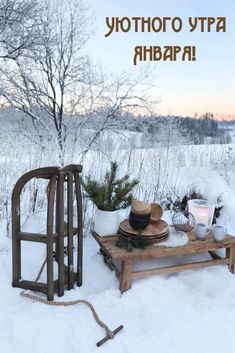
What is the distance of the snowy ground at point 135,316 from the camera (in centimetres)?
131

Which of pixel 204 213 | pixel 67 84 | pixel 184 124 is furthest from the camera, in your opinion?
pixel 67 84

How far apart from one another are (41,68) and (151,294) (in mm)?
9282

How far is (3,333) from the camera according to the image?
1.34 metres

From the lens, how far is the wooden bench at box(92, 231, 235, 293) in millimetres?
1620

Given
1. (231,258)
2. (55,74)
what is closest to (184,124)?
(55,74)

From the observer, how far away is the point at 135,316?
1493 millimetres

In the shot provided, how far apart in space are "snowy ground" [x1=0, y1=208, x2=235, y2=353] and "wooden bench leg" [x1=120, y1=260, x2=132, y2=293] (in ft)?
0.11

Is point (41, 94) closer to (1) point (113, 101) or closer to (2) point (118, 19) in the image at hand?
(1) point (113, 101)

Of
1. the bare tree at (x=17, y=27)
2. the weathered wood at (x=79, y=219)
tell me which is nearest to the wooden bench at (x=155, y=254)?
the weathered wood at (x=79, y=219)

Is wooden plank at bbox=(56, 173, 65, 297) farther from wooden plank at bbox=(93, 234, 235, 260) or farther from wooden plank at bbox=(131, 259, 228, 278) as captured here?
wooden plank at bbox=(131, 259, 228, 278)

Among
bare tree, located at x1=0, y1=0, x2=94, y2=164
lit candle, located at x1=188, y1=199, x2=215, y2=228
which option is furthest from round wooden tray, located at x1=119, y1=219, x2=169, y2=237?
bare tree, located at x1=0, y1=0, x2=94, y2=164

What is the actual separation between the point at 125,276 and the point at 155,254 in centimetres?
21

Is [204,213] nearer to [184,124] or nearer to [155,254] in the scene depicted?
[155,254]

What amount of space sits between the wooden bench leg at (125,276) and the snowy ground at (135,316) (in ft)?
0.11
